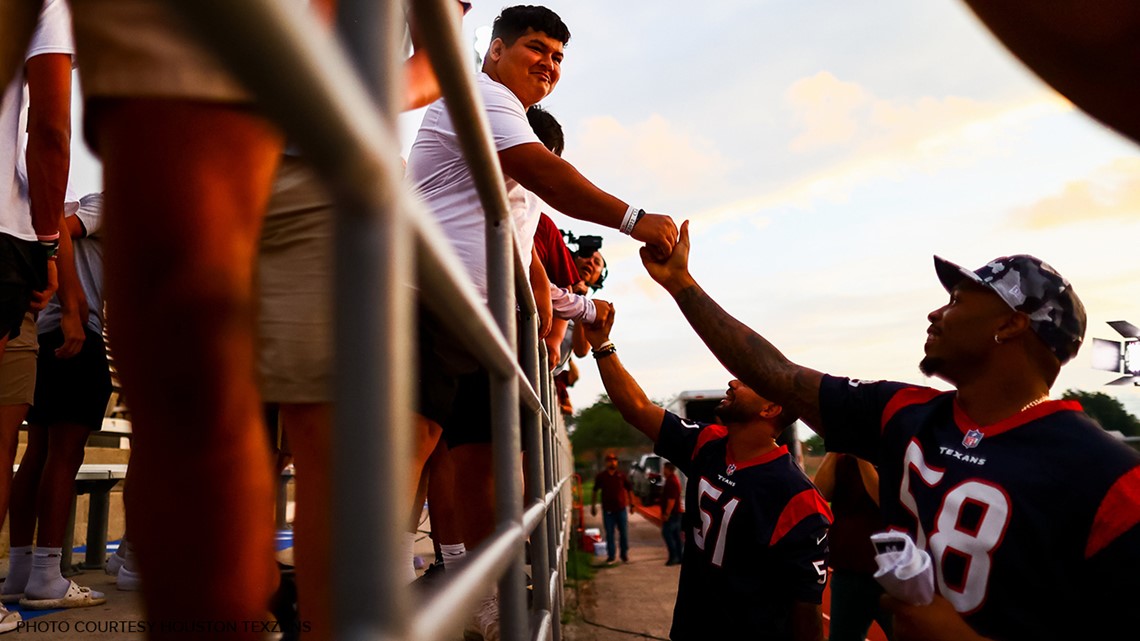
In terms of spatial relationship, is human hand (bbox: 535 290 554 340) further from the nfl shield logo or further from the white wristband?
the nfl shield logo

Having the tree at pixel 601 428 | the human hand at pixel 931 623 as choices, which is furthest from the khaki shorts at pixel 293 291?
the tree at pixel 601 428

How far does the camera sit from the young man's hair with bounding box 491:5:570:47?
2.77m

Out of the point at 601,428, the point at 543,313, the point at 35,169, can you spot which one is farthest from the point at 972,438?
the point at 601,428

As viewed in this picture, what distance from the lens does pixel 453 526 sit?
3307mm

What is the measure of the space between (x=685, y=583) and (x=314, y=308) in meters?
3.03

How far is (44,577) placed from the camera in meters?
2.69

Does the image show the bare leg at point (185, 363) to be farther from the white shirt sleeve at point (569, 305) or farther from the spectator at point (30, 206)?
the white shirt sleeve at point (569, 305)

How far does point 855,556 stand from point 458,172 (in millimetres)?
3321

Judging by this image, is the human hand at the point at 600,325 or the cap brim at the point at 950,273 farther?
the human hand at the point at 600,325

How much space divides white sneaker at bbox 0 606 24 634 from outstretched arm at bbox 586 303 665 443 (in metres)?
2.82

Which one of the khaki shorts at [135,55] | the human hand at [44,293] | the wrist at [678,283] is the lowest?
the khaki shorts at [135,55]

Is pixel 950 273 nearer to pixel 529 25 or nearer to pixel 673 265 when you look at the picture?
pixel 673 265

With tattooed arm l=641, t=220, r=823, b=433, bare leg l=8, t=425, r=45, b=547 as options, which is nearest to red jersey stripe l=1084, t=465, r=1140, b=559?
tattooed arm l=641, t=220, r=823, b=433

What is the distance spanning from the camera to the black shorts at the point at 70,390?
2855 mm
